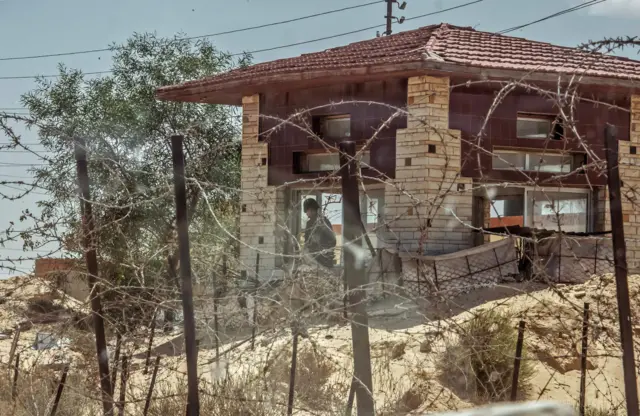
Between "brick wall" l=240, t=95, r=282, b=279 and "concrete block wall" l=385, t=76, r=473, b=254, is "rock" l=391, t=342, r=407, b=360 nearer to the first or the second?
"concrete block wall" l=385, t=76, r=473, b=254

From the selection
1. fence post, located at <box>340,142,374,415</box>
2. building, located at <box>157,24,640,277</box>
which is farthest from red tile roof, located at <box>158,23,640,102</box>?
fence post, located at <box>340,142,374,415</box>

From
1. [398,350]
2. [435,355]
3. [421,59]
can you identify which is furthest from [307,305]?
[421,59]

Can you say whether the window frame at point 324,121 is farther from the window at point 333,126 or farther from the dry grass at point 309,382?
the dry grass at point 309,382

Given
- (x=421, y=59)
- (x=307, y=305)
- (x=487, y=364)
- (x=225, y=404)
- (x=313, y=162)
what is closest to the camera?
(x=307, y=305)

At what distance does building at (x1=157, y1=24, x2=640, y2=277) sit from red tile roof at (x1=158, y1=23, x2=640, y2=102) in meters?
0.04

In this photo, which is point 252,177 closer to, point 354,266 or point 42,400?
point 42,400

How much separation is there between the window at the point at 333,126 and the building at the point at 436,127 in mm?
20

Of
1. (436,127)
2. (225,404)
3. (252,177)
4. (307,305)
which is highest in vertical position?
(436,127)

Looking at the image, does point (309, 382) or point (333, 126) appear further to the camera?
point (333, 126)

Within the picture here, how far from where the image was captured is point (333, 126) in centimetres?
1570

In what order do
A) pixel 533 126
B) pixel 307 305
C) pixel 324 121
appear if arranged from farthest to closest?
pixel 324 121 → pixel 533 126 → pixel 307 305

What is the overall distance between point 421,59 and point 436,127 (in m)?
1.58

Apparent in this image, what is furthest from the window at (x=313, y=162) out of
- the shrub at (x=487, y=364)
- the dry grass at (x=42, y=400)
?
the dry grass at (x=42, y=400)

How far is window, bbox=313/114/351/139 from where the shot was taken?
15.5m
